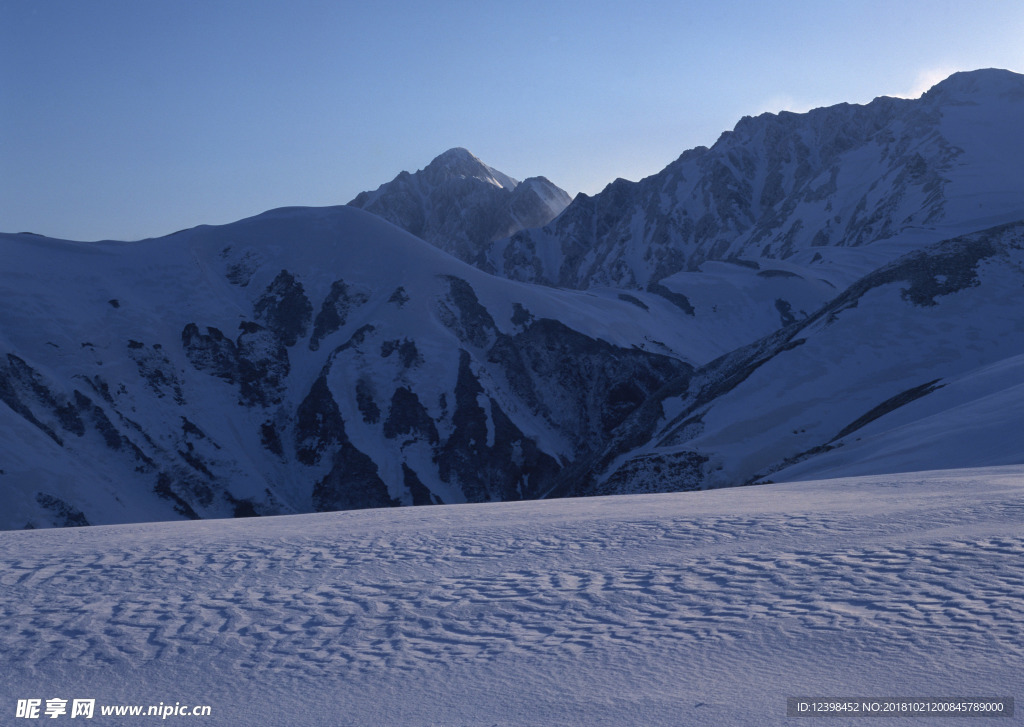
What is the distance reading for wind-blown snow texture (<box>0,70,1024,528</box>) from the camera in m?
39.4

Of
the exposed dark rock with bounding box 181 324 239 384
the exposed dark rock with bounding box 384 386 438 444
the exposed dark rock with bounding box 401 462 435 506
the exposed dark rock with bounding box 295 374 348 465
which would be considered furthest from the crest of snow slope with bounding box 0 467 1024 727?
the exposed dark rock with bounding box 181 324 239 384

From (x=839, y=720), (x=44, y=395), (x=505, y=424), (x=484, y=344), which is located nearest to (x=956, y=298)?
(x=505, y=424)

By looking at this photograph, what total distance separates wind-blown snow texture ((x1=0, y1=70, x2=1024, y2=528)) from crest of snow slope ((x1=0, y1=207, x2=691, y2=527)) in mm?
196

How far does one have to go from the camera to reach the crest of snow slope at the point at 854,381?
31.4 metres

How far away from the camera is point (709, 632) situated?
745 cm

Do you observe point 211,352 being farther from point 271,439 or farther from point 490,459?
point 490,459

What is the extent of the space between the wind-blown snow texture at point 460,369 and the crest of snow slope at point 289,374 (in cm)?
20

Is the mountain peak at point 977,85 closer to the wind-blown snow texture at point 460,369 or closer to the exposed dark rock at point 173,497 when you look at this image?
the wind-blown snow texture at point 460,369

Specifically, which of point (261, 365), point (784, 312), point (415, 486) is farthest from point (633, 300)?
point (261, 365)

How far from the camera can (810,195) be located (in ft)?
454

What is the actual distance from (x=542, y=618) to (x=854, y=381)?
124 feet

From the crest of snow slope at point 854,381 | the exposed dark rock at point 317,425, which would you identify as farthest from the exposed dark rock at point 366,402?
the crest of snow slope at point 854,381

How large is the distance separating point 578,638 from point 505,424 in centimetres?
5502

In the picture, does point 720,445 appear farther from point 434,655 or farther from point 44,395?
point 44,395
